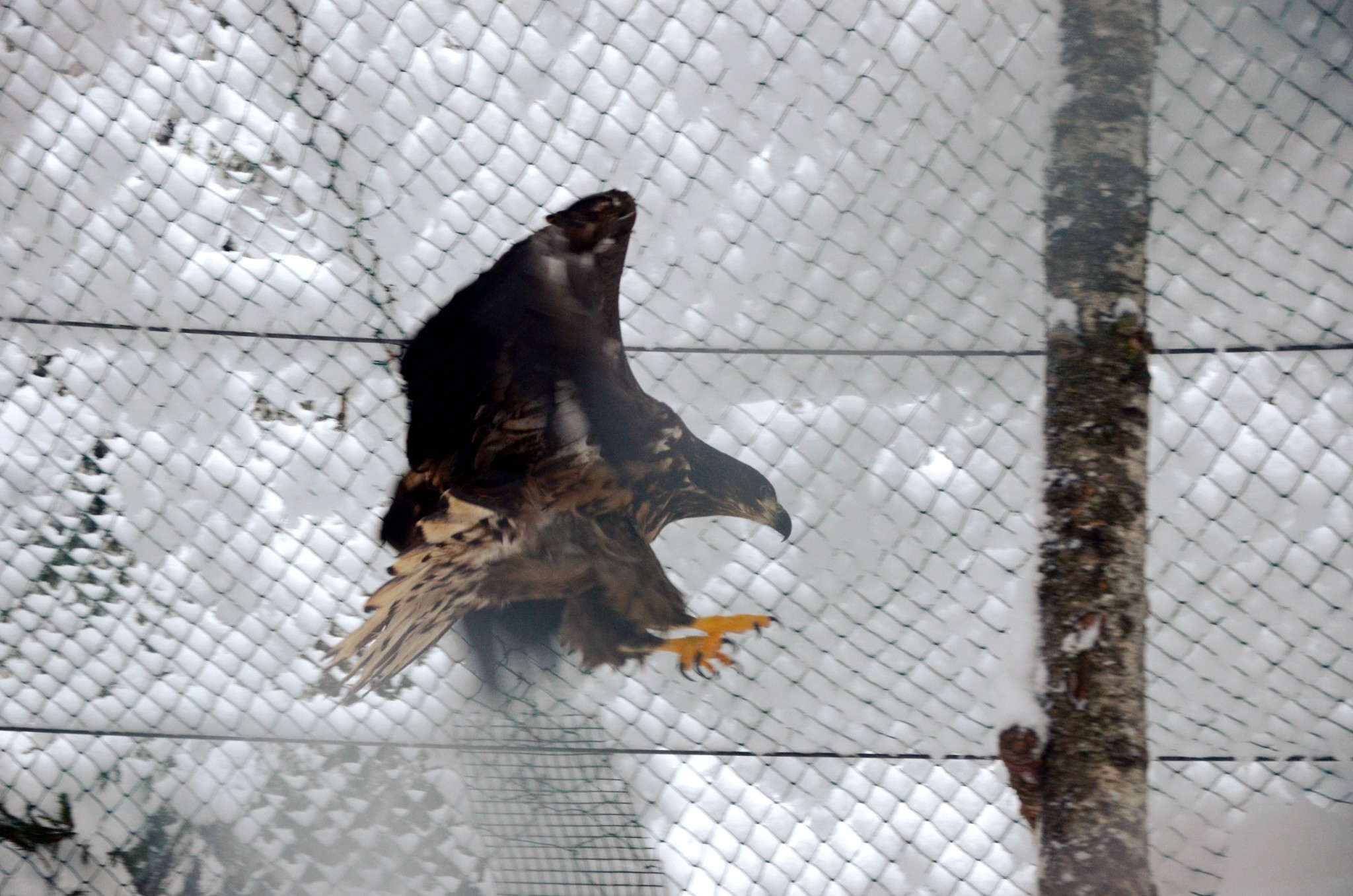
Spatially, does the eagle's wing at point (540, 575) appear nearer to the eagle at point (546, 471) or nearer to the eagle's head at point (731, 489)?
the eagle at point (546, 471)

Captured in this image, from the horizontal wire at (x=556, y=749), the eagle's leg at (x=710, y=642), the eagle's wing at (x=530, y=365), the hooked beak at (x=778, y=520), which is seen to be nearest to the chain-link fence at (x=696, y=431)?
the horizontal wire at (x=556, y=749)

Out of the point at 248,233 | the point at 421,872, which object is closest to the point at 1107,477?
the point at 421,872

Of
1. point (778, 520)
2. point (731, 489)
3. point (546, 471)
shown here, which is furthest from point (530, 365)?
point (778, 520)

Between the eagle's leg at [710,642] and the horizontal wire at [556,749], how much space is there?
0.23 m

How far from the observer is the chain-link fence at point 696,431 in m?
2.41

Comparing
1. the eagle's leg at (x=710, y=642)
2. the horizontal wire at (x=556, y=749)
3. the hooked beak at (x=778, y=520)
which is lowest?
the horizontal wire at (x=556, y=749)

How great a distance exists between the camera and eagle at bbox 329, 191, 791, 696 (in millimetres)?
1850

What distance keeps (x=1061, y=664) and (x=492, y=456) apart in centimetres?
120

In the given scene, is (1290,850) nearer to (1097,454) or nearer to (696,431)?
(1097,454)

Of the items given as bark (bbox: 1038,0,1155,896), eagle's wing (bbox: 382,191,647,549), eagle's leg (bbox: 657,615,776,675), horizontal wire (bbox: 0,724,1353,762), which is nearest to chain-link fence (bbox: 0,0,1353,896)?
horizontal wire (bbox: 0,724,1353,762)

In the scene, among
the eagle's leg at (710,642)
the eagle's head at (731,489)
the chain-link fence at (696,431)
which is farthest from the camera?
the chain-link fence at (696,431)

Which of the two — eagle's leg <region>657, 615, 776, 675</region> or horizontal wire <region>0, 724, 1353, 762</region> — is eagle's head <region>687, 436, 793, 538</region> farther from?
horizontal wire <region>0, 724, 1353, 762</region>

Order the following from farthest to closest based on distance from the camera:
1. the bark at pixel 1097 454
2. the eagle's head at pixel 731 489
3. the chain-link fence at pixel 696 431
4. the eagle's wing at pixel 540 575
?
1. the chain-link fence at pixel 696 431
2. the eagle's head at pixel 731 489
3. the eagle's wing at pixel 540 575
4. the bark at pixel 1097 454

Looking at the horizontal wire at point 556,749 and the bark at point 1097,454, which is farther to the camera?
the horizontal wire at point 556,749
